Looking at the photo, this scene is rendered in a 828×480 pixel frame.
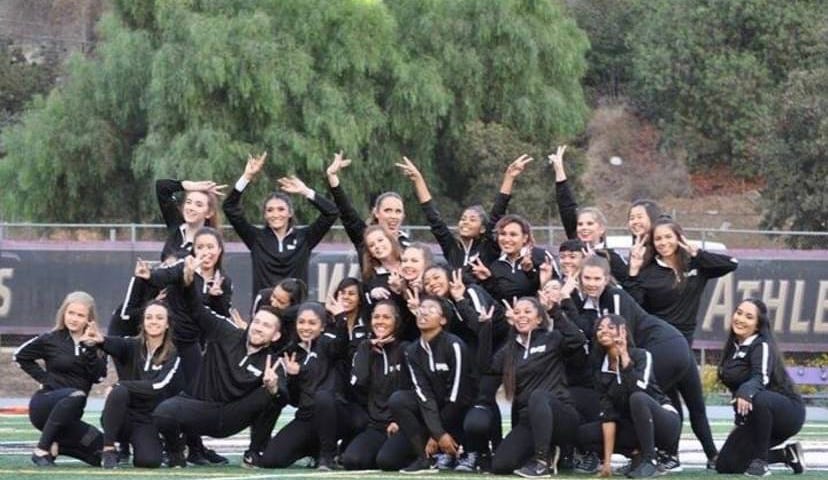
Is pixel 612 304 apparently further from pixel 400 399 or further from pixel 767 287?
pixel 767 287

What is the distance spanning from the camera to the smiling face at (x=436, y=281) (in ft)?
34.8

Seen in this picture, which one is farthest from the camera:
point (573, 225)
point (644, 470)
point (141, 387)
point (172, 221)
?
point (172, 221)

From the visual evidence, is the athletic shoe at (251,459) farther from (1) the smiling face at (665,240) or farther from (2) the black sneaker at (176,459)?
(1) the smiling face at (665,240)

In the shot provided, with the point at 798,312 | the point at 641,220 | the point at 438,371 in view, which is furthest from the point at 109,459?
the point at 798,312

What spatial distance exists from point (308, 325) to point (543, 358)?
1446 millimetres

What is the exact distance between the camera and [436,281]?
1062 centimetres

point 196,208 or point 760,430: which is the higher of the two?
point 196,208

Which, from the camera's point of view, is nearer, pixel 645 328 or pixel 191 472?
pixel 191 472

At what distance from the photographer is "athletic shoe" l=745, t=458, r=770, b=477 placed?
10.6 m

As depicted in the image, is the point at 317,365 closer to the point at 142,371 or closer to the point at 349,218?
the point at 142,371

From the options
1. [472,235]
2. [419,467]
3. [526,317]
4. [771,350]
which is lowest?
[419,467]

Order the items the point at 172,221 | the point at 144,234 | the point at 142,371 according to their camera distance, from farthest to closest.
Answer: the point at 144,234
the point at 172,221
the point at 142,371

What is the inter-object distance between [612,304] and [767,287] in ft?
32.3

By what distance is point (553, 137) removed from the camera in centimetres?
3525
